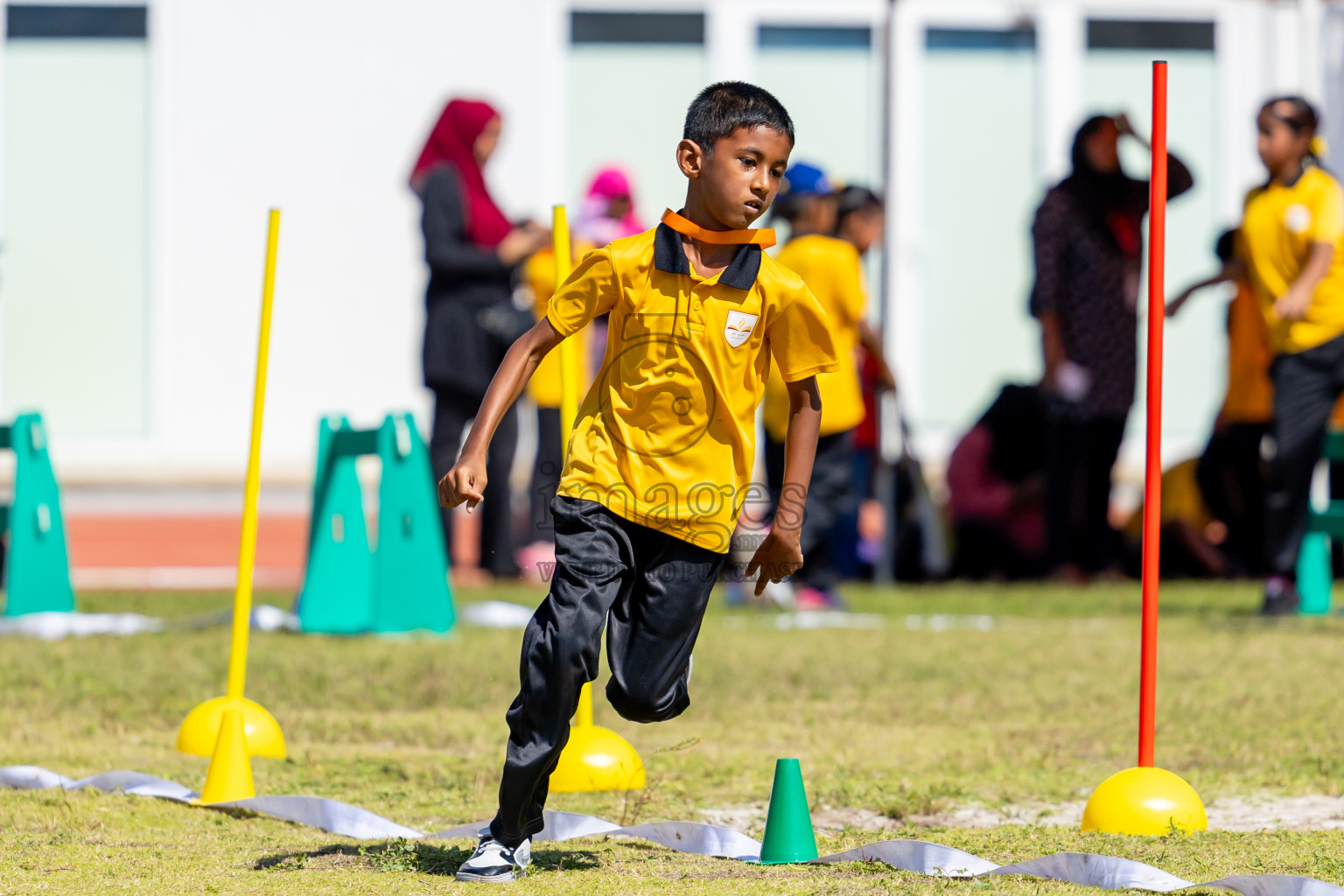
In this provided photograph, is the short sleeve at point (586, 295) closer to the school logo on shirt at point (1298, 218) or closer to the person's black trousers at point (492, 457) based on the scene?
the school logo on shirt at point (1298, 218)

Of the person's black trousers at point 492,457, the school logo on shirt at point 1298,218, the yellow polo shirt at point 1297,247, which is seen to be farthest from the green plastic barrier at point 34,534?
the school logo on shirt at point 1298,218

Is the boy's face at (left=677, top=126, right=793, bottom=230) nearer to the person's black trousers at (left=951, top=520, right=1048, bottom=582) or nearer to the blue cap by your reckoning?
the blue cap

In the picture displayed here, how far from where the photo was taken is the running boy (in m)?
3.67

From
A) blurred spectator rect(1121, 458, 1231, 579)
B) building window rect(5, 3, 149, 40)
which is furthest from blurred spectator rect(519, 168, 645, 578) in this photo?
building window rect(5, 3, 149, 40)

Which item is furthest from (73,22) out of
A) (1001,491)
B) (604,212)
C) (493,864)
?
(493,864)

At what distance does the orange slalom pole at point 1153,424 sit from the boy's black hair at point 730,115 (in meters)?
0.92

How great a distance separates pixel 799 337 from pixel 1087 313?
5.94 m

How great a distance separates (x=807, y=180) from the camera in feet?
28.0

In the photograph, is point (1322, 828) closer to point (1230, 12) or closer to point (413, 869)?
point (413, 869)

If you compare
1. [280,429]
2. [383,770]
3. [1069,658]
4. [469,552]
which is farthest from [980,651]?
[280,429]

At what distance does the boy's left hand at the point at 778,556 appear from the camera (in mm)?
3793

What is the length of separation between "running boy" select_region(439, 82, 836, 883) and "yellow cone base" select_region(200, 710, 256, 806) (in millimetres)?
962

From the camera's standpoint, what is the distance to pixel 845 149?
45.9 feet

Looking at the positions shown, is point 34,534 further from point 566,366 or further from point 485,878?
point 485,878
